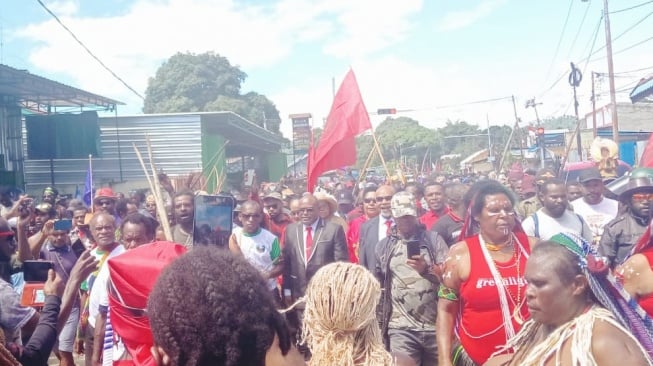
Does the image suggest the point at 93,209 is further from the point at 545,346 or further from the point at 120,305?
the point at 545,346

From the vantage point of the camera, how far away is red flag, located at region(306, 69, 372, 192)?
913cm

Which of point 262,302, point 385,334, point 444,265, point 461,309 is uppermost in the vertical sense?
point 262,302

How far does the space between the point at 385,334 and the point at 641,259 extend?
2025 mm

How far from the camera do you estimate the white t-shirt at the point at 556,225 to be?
5828 millimetres

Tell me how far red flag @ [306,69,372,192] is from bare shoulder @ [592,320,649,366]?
6627 mm

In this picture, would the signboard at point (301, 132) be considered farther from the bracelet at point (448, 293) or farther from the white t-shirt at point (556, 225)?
the bracelet at point (448, 293)

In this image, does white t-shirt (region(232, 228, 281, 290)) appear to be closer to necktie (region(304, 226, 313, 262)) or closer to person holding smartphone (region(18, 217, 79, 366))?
necktie (region(304, 226, 313, 262))

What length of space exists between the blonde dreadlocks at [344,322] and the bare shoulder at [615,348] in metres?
0.82

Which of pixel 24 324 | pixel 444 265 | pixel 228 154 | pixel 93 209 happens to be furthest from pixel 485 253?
pixel 228 154

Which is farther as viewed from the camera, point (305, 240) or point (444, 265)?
point (305, 240)

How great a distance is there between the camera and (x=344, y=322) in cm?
262

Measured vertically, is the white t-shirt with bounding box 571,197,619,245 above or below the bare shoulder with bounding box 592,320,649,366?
above

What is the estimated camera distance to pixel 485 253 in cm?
379

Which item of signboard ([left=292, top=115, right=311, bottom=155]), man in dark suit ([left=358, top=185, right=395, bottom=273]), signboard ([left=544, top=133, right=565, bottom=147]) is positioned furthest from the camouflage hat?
signboard ([left=292, top=115, right=311, bottom=155])
